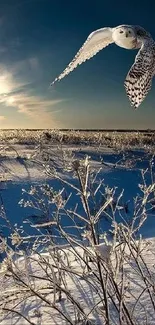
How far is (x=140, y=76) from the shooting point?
177 cm

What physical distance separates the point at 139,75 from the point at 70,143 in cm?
931

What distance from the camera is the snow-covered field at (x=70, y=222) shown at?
152 cm

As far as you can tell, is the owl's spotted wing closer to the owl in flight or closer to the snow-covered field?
the owl in flight

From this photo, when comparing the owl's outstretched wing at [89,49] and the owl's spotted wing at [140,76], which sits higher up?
the owl's outstretched wing at [89,49]

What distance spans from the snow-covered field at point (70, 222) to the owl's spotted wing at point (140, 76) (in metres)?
0.34

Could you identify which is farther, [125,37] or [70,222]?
[70,222]

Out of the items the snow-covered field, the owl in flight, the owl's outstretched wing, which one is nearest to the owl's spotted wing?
the owl in flight

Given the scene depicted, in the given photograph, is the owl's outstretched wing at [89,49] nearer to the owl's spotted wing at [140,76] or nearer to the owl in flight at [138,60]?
the owl in flight at [138,60]

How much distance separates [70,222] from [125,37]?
4840 mm

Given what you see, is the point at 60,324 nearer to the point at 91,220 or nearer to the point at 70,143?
the point at 91,220

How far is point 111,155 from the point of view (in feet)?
32.3

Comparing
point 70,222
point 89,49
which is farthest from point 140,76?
point 70,222

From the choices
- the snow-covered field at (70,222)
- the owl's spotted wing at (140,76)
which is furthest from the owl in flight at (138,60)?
the snow-covered field at (70,222)

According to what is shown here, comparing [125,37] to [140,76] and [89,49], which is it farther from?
[89,49]
